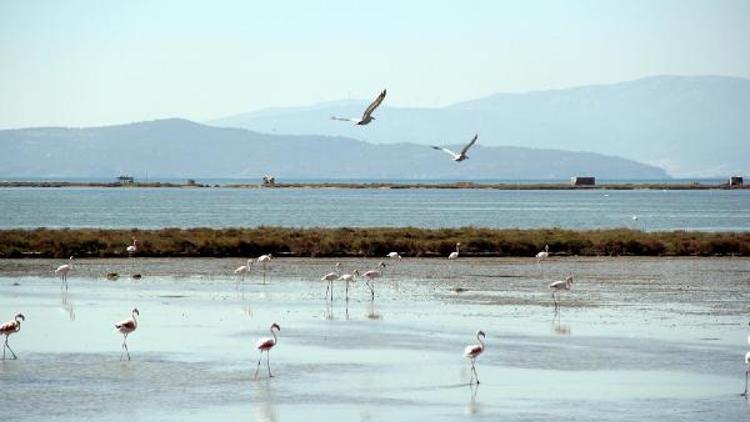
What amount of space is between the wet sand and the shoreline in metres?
7.14

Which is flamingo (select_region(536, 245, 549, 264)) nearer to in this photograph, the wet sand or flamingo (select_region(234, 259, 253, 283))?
the wet sand

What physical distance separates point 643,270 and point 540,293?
Result: 7.79 m

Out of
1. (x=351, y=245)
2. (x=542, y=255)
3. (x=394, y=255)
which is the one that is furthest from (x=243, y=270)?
(x=351, y=245)

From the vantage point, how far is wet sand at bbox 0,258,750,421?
1669 cm

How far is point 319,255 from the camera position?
4331 cm

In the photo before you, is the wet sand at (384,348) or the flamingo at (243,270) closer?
the wet sand at (384,348)

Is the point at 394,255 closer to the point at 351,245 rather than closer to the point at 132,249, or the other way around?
the point at 351,245

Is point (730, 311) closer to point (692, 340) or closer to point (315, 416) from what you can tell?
point (692, 340)

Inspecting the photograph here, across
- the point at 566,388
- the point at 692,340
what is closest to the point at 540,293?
the point at 692,340

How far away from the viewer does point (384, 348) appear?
2183cm

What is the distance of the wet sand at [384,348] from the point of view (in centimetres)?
1669

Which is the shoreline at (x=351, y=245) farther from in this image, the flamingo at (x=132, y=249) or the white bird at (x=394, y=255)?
the white bird at (x=394, y=255)

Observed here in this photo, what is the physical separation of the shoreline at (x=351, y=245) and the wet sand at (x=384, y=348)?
7138mm

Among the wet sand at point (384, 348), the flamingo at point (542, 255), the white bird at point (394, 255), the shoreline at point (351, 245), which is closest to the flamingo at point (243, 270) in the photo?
the wet sand at point (384, 348)
